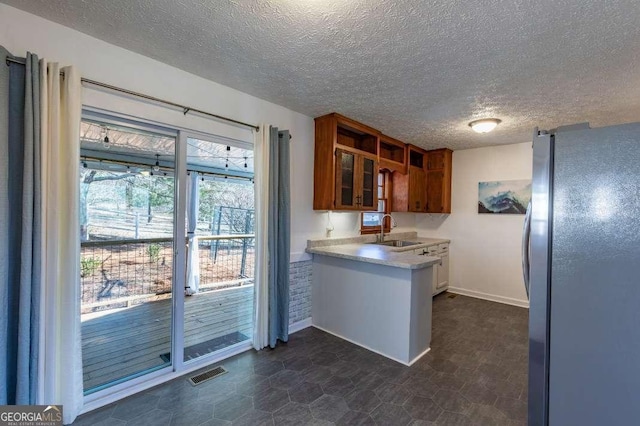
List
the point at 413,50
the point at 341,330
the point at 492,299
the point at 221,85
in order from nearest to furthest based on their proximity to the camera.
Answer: the point at 413,50
the point at 221,85
the point at 341,330
the point at 492,299

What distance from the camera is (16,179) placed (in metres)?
1.64

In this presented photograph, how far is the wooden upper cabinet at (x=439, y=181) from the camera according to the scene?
4.98 metres

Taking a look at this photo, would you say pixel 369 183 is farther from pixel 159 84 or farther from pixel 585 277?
pixel 585 277

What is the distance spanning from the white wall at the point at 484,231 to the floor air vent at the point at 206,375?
409 centimetres

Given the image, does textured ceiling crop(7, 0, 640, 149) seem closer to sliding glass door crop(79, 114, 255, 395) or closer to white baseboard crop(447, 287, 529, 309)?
sliding glass door crop(79, 114, 255, 395)

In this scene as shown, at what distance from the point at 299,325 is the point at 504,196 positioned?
12.1 ft

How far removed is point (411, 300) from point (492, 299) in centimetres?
282

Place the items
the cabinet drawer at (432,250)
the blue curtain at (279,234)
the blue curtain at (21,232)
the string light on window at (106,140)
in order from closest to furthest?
the blue curtain at (21,232)
the string light on window at (106,140)
the blue curtain at (279,234)
the cabinet drawer at (432,250)

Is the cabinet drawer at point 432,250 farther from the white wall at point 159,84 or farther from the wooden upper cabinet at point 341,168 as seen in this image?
the white wall at point 159,84

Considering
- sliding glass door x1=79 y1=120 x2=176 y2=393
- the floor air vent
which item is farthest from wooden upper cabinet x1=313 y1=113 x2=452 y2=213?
the floor air vent

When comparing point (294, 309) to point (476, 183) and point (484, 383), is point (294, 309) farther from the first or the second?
point (476, 183)

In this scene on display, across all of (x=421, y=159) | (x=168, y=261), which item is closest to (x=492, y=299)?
(x=421, y=159)

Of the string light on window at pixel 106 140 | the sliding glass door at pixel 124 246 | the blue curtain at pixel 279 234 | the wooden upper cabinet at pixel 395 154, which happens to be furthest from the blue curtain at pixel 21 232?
the wooden upper cabinet at pixel 395 154

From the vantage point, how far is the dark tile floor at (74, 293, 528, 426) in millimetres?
1925
